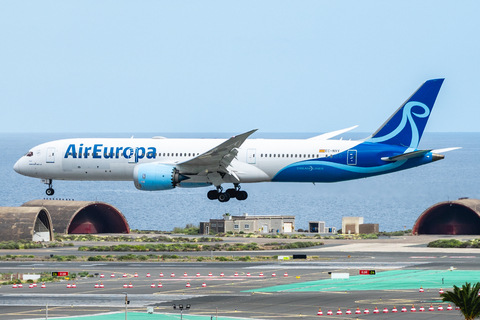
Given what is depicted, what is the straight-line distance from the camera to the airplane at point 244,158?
64.4 metres

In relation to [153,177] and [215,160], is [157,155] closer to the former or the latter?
[153,177]

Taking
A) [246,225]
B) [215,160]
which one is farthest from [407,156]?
[246,225]

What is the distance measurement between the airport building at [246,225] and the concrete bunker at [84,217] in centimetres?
1440

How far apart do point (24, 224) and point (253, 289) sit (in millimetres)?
55564

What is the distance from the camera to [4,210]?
9850 centimetres

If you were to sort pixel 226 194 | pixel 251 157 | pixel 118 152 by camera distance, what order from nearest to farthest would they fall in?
pixel 251 157, pixel 118 152, pixel 226 194

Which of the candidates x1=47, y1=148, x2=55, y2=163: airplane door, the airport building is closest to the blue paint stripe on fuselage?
x1=47, y1=148, x2=55, y2=163: airplane door

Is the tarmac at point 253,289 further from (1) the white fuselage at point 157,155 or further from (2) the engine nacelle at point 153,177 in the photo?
(1) the white fuselage at point 157,155

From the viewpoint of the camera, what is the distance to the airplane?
211 feet

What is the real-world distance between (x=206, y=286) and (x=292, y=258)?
73.3 feet

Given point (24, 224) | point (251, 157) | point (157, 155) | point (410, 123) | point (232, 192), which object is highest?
point (410, 123)

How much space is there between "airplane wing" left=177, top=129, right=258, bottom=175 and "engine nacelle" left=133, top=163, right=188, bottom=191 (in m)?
1.68

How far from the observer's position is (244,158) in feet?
217

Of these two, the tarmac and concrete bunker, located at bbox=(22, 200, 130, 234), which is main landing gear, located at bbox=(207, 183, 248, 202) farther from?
concrete bunker, located at bbox=(22, 200, 130, 234)
